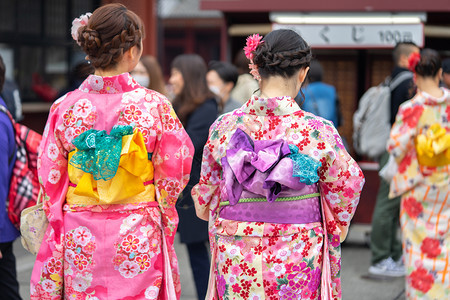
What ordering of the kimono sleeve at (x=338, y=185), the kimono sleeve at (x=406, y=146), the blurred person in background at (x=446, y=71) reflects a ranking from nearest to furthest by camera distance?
the kimono sleeve at (x=338, y=185)
the kimono sleeve at (x=406, y=146)
the blurred person in background at (x=446, y=71)

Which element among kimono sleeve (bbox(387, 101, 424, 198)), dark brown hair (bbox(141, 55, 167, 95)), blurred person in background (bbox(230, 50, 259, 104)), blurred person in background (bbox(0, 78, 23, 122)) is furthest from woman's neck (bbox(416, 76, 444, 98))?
blurred person in background (bbox(0, 78, 23, 122))

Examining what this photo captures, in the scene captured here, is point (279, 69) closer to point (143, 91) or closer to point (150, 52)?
point (143, 91)

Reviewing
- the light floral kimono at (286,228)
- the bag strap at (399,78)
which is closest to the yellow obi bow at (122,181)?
the light floral kimono at (286,228)

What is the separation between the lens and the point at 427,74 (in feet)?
15.9

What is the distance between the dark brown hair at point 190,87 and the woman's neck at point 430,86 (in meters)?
1.49

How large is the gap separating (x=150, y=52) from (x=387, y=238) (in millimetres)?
6813

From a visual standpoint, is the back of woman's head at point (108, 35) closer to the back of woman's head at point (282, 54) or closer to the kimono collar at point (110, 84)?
the kimono collar at point (110, 84)

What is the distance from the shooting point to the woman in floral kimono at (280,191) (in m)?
2.89

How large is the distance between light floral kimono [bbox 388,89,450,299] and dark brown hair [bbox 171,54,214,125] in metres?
1.38

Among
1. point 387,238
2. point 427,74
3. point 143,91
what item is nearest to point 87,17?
point 143,91

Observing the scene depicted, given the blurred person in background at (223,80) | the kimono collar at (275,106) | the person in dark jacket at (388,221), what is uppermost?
the kimono collar at (275,106)

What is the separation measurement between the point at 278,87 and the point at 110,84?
2.52 ft

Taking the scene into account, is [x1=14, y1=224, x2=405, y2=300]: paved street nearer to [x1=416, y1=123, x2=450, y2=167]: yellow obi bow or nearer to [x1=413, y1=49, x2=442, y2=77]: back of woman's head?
[x1=416, y1=123, x2=450, y2=167]: yellow obi bow

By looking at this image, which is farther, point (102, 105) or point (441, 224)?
point (441, 224)
